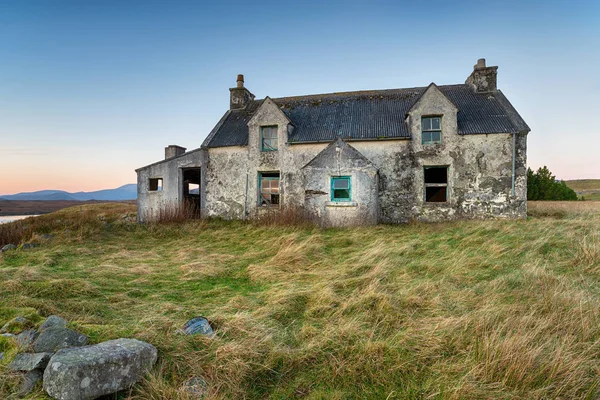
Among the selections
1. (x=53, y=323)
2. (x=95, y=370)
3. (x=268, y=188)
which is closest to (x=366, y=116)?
(x=268, y=188)

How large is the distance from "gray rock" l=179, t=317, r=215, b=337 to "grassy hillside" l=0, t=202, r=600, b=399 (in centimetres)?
14

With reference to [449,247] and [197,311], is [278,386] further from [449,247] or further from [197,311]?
[449,247]

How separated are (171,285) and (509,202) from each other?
13.8 meters

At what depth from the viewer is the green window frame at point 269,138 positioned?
595 inches

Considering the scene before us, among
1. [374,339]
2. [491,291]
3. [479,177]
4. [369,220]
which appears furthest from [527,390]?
[479,177]

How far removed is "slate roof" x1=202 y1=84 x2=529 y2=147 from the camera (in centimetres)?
1338

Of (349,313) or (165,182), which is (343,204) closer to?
(349,313)

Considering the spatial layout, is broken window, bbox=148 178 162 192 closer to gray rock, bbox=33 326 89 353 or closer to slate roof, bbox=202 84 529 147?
slate roof, bbox=202 84 529 147

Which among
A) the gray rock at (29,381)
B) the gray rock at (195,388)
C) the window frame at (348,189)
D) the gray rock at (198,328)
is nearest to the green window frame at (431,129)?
the window frame at (348,189)

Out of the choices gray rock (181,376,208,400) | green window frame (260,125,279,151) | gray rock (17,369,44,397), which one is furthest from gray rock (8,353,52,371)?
green window frame (260,125,279,151)

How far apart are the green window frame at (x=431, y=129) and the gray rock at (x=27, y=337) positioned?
14.1 m

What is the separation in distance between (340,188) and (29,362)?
36.6ft

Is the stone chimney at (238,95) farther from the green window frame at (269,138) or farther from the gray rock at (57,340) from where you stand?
the gray rock at (57,340)

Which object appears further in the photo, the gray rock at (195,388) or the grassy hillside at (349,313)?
the grassy hillside at (349,313)
